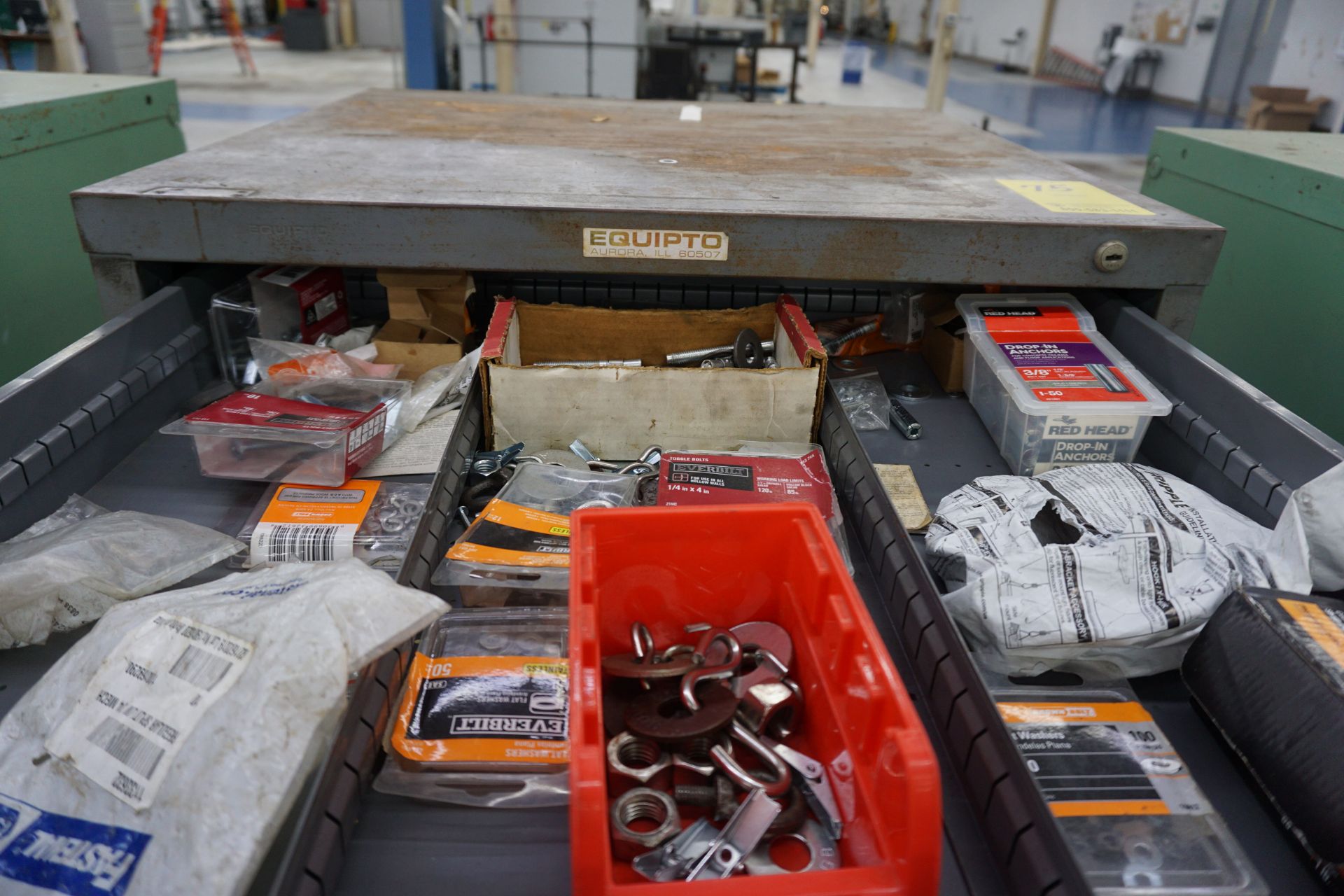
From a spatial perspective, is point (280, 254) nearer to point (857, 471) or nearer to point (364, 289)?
point (364, 289)

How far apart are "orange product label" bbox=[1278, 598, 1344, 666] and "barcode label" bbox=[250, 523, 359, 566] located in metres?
0.86

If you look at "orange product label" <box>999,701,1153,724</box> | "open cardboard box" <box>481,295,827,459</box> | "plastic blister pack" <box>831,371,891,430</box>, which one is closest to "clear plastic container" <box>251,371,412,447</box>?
"open cardboard box" <box>481,295,827,459</box>

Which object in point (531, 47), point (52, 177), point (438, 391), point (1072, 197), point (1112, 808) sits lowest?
point (1112, 808)

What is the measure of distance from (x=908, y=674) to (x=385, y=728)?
0.47 metres

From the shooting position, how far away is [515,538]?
863 mm

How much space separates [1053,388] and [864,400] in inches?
11.2

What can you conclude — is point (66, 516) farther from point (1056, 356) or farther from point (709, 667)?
point (1056, 356)

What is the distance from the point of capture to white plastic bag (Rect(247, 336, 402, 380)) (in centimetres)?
114

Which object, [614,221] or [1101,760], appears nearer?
[1101,760]

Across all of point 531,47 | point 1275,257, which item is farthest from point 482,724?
point 531,47

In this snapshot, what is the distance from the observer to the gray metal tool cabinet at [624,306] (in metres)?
0.60

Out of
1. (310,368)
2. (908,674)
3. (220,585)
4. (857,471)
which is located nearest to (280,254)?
(310,368)

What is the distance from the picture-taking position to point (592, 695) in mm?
513

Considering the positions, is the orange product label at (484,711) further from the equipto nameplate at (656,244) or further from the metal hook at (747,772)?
the equipto nameplate at (656,244)
